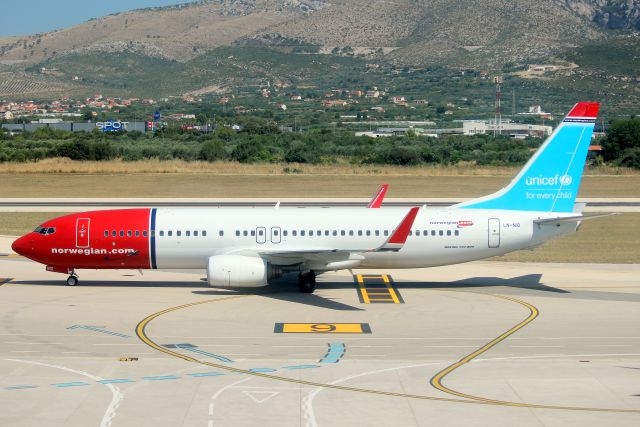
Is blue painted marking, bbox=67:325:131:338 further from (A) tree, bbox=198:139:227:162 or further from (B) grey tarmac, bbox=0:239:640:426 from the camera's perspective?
(A) tree, bbox=198:139:227:162

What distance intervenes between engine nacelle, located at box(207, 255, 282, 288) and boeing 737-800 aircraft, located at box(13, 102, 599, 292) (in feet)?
4.33

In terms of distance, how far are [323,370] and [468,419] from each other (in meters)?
6.57

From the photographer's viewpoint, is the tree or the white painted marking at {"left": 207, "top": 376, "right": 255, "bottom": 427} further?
the tree

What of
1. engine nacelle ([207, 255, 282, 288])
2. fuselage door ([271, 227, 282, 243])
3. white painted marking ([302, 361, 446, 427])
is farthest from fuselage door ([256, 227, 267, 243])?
white painted marking ([302, 361, 446, 427])

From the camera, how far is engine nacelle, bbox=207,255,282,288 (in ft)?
142

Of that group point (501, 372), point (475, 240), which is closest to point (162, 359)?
point (501, 372)

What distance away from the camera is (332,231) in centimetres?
4588

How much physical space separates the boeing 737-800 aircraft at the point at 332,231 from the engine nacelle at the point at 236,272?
4.33 ft

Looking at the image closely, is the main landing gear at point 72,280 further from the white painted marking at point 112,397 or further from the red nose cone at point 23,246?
the white painted marking at point 112,397

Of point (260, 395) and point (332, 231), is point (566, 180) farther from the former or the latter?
point (260, 395)

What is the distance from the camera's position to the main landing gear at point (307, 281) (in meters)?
44.9

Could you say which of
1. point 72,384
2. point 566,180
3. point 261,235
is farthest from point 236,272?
point 566,180

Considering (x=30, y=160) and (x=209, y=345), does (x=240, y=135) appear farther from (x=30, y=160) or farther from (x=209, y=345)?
(x=209, y=345)

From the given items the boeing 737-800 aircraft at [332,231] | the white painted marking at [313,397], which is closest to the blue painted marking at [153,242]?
the boeing 737-800 aircraft at [332,231]
